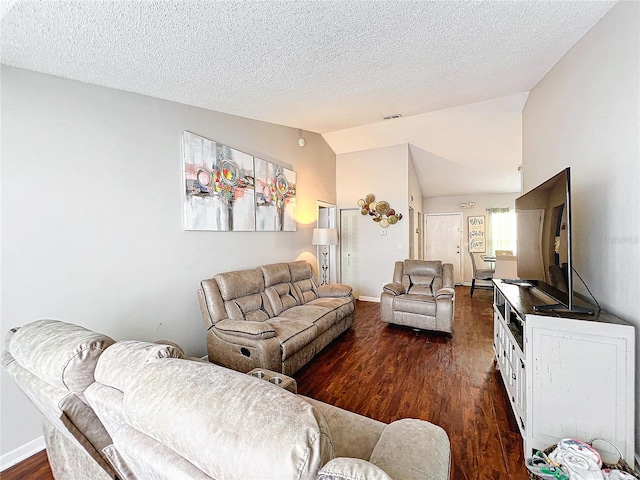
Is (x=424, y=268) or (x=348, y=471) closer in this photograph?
(x=348, y=471)

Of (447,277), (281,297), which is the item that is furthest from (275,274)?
(447,277)

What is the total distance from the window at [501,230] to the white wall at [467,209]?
5.7 inches

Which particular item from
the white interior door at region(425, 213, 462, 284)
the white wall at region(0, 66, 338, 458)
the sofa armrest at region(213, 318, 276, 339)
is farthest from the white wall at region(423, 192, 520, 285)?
the sofa armrest at region(213, 318, 276, 339)

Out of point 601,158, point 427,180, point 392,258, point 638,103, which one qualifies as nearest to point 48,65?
point 638,103

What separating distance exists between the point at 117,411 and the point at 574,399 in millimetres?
2077

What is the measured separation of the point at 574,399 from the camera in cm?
147

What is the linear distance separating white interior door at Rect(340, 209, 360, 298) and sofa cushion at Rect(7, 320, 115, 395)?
4.96 meters

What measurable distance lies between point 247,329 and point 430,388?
1645 mm

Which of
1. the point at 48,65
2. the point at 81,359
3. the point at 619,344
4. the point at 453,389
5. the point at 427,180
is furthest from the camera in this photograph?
the point at 427,180

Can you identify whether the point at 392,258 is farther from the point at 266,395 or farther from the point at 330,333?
the point at 266,395

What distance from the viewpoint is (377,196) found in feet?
18.0

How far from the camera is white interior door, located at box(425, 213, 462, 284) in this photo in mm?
7496

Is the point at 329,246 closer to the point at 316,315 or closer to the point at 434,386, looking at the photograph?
the point at 316,315

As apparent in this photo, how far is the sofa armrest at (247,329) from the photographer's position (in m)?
2.30
